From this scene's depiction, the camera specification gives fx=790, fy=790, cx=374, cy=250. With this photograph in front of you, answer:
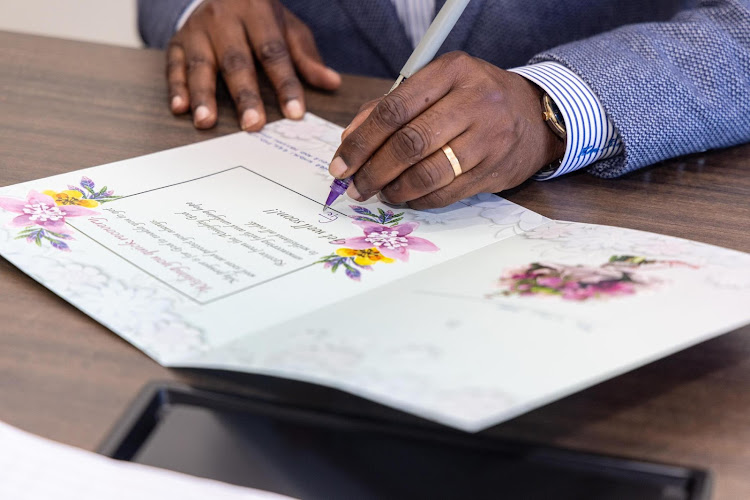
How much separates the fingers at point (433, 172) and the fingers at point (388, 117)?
0.05ft

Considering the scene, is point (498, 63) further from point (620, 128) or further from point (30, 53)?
point (30, 53)

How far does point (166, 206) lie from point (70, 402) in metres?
0.24

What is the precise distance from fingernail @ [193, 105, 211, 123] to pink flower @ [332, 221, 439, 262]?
27cm

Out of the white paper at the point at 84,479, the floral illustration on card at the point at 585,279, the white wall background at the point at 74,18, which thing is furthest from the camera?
the white wall background at the point at 74,18

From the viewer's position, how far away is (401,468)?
0.41 metres

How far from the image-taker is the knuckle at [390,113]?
2.05 feet

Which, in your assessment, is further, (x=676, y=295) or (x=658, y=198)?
(x=658, y=198)

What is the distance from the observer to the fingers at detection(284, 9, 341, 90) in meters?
0.94

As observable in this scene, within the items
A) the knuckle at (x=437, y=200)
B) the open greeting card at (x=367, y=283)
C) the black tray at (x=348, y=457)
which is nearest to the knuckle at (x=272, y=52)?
the open greeting card at (x=367, y=283)

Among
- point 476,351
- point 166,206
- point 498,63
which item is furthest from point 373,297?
point 498,63

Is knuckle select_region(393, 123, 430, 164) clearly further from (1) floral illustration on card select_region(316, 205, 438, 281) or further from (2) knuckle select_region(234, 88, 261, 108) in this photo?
(2) knuckle select_region(234, 88, 261, 108)

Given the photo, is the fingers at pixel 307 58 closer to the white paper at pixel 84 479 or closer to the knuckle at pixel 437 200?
the knuckle at pixel 437 200

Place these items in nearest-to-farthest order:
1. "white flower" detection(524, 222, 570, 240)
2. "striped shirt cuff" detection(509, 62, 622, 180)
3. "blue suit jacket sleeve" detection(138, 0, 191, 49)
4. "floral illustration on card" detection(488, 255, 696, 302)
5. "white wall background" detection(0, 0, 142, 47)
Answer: "floral illustration on card" detection(488, 255, 696, 302)
"white flower" detection(524, 222, 570, 240)
"striped shirt cuff" detection(509, 62, 622, 180)
"blue suit jacket sleeve" detection(138, 0, 191, 49)
"white wall background" detection(0, 0, 142, 47)

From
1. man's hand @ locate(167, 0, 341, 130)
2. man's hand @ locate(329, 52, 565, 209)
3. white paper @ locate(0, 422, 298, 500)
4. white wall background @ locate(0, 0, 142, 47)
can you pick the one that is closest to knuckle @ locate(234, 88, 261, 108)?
man's hand @ locate(167, 0, 341, 130)
